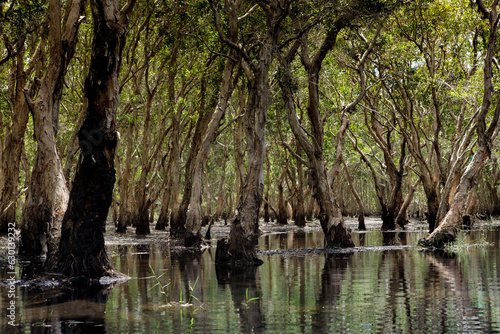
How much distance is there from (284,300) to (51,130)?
6.95 metres

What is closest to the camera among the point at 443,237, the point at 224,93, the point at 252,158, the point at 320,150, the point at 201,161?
the point at 252,158

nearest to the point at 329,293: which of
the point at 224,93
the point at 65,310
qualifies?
the point at 65,310

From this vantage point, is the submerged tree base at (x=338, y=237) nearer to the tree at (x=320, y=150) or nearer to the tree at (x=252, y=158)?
the tree at (x=320, y=150)

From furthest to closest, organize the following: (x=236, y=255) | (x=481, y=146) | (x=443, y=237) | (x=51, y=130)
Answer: (x=443, y=237) → (x=481, y=146) → (x=236, y=255) → (x=51, y=130)

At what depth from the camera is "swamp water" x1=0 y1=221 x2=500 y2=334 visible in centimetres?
667

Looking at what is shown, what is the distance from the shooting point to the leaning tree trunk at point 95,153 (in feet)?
32.7

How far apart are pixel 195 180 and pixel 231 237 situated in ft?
16.5

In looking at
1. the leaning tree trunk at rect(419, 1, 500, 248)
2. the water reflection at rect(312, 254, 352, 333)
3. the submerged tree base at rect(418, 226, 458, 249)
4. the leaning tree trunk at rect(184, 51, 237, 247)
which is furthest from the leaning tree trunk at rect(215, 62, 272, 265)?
the leaning tree trunk at rect(419, 1, 500, 248)

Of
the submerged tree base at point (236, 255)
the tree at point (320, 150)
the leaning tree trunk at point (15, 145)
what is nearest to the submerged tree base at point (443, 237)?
the tree at point (320, 150)

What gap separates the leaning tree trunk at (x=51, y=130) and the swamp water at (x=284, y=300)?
169 centimetres

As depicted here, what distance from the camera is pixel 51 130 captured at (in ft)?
40.8

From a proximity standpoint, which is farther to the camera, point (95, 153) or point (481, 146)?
point (481, 146)

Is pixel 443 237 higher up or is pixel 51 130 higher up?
pixel 51 130

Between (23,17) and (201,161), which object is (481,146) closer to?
(201,161)
